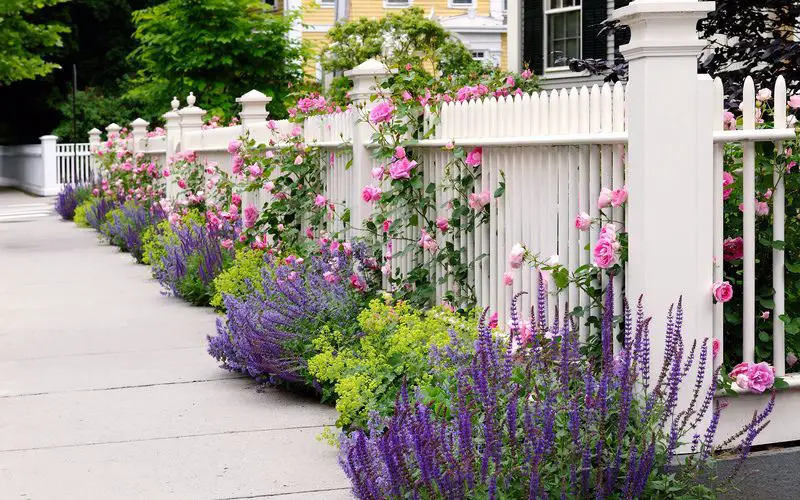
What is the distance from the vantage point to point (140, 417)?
5.82m

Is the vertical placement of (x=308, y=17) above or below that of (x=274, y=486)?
above

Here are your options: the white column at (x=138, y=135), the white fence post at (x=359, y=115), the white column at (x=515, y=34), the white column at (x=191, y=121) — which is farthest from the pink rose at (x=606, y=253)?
the white column at (x=138, y=135)

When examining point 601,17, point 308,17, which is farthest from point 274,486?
point 308,17

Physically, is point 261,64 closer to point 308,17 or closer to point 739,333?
point 308,17

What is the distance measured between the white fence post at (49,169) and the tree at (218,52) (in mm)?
7312

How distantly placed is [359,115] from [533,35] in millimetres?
10702

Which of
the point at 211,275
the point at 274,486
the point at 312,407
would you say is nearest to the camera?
the point at 274,486

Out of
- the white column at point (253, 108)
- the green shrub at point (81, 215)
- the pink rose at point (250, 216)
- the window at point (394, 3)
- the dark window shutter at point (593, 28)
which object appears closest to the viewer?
the pink rose at point (250, 216)

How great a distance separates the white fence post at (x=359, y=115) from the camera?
24.4ft

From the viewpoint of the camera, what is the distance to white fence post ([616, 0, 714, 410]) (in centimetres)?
423

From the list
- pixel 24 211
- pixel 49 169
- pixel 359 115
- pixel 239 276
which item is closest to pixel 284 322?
pixel 359 115

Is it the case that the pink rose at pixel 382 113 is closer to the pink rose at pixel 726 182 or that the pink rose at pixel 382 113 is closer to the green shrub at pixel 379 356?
the green shrub at pixel 379 356

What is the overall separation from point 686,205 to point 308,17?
28.5 metres

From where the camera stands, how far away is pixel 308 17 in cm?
3195
